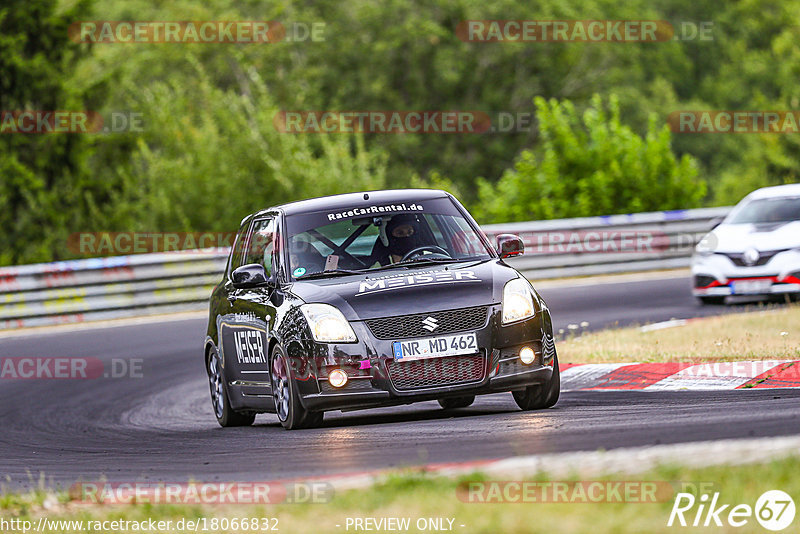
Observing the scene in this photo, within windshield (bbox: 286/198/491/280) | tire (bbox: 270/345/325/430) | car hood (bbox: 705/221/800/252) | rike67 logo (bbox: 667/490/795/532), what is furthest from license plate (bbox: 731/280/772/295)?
rike67 logo (bbox: 667/490/795/532)

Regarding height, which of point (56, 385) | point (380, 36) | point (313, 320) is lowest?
point (56, 385)

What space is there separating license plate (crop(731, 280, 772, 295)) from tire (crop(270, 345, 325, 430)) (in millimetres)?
9180

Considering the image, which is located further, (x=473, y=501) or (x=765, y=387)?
(x=765, y=387)

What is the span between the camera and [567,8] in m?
53.4

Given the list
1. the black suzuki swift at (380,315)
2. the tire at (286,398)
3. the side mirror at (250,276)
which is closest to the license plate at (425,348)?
the black suzuki swift at (380,315)

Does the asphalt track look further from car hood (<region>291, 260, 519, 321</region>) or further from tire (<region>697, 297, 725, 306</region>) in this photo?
tire (<region>697, 297, 725, 306</region>)

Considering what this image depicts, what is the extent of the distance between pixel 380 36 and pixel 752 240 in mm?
38120

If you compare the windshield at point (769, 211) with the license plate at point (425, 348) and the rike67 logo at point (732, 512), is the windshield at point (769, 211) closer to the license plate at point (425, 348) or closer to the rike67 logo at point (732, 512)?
the license plate at point (425, 348)

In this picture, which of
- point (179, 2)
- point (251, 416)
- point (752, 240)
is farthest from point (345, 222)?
point (179, 2)

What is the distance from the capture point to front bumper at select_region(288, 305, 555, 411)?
9.17 m

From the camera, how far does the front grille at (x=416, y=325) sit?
9195 millimetres

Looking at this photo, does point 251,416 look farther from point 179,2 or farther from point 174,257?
point 179,2

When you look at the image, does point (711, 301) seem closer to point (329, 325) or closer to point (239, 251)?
point (239, 251)

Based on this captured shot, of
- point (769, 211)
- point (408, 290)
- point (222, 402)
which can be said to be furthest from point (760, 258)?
point (408, 290)
